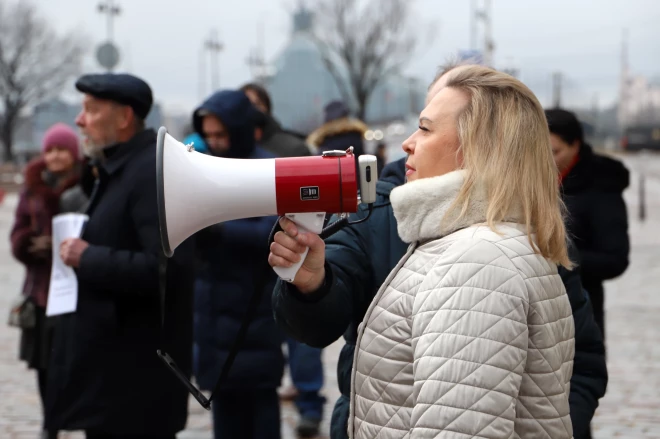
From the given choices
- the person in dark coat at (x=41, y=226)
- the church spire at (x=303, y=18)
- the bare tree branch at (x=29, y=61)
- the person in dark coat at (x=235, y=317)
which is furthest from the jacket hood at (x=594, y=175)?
the bare tree branch at (x=29, y=61)

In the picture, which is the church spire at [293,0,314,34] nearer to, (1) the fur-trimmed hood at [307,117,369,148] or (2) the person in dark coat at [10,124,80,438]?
(1) the fur-trimmed hood at [307,117,369,148]

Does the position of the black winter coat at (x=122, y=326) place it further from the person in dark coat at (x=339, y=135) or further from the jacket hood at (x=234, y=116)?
the person in dark coat at (x=339, y=135)

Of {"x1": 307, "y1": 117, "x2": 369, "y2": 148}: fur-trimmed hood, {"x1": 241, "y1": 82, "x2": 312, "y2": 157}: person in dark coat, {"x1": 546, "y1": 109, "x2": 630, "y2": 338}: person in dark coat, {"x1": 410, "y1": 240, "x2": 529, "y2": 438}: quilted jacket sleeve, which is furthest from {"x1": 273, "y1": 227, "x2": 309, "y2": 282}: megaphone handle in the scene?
{"x1": 307, "y1": 117, "x2": 369, "y2": 148}: fur-trimmed hood

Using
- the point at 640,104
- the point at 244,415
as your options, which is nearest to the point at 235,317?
the point at 244,415

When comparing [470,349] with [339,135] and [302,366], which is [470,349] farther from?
[339,135]

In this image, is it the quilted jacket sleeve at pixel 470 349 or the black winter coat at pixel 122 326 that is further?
the black winter coat at pixel 122 326

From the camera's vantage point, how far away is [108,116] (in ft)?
13.1

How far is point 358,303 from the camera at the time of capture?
2576 mm

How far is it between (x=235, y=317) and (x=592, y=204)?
1717 millimetres

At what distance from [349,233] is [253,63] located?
208ft

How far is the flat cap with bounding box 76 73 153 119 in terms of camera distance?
13.0ft

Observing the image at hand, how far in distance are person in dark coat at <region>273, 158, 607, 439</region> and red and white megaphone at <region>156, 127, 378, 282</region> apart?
8.3 inches

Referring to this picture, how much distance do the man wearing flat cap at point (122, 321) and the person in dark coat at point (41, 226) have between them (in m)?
1.73

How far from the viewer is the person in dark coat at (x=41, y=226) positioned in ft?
18.4
